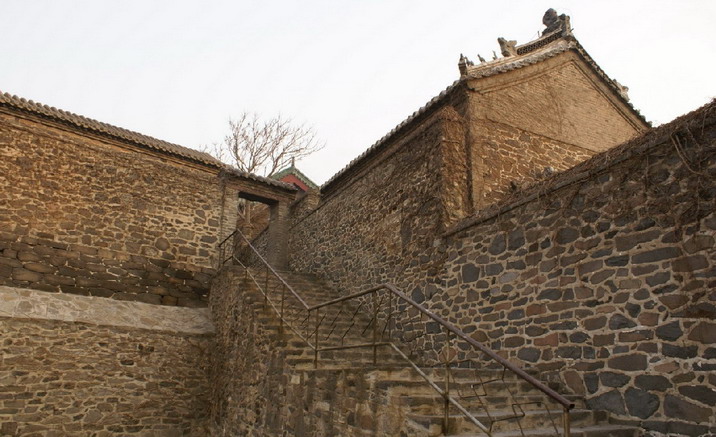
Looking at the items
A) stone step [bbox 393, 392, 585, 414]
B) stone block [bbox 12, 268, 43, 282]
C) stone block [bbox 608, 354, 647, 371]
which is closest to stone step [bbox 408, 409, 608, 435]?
stone step [bbox 393, 392, 585, 414]

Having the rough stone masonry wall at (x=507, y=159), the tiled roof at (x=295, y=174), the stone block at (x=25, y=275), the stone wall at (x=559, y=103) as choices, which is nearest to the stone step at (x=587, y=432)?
the rough stone masonry wall at (x=507, y=159)

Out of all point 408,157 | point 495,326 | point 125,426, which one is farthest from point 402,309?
point 125,426

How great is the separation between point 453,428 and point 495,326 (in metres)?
2.70

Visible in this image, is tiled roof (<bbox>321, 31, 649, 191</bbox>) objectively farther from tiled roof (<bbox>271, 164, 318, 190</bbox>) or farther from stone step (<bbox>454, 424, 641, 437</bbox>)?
tiled roof (<bbox>271, 164, 318, 190</bbox>)

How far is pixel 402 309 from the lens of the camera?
8.75 meters

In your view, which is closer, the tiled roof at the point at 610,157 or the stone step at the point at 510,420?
the stone step at the point at 510,420

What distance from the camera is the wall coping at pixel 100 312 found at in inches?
342

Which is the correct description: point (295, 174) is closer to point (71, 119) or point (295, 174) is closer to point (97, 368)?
point (71, 119)

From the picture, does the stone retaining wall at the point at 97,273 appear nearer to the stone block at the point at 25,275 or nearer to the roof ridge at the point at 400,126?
the stone block at the point at 25,275

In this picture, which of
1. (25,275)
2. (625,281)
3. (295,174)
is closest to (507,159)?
(625,281)

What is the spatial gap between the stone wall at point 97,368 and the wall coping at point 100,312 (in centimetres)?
2

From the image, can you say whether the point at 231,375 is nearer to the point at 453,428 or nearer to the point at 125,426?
the point at 125,426

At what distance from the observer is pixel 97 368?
8859 mm

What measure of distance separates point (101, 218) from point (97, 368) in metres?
3.29
